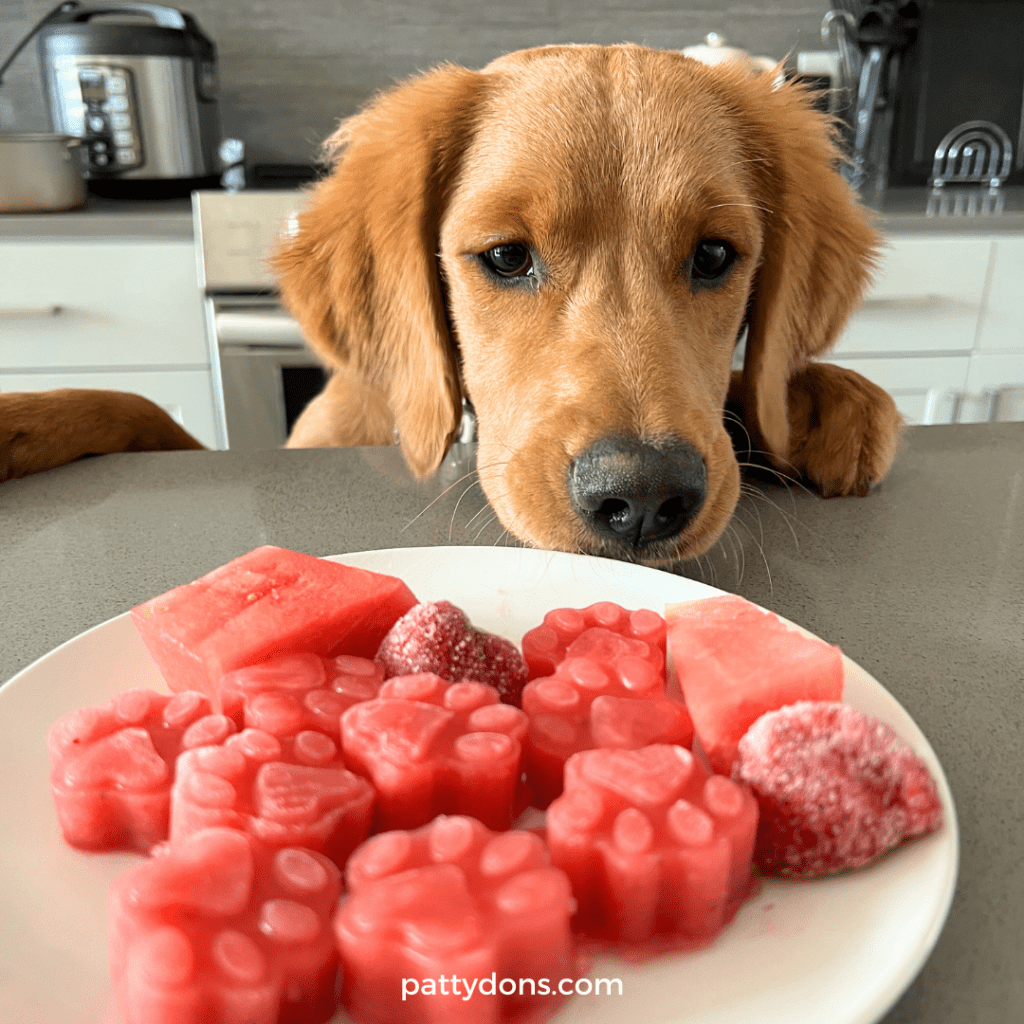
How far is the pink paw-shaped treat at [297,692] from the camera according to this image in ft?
1.57

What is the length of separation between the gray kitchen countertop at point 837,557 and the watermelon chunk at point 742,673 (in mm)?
118

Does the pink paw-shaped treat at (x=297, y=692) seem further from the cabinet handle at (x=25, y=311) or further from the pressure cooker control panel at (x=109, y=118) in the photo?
the pressure cooker control panel at (x=109, y=118)

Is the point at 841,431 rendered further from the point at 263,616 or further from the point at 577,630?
the point at 263,616

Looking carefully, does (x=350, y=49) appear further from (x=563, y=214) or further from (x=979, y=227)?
(x=563, y=214)

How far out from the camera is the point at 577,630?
1.89 feet

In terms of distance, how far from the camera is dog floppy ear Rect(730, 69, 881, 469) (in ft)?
3.36

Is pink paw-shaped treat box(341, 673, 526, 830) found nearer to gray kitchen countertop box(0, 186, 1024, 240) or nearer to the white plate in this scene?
the white plate

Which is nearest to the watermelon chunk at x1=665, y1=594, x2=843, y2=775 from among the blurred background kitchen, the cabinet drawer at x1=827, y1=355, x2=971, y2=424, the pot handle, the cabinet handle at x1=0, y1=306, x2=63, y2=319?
the blurred background kitchen

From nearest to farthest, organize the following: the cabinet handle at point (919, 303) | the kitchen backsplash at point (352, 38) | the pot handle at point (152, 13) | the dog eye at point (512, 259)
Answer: the dog eye at point (512, 259) → the cabinet handle at point (919, 303) → the pot handle at point (152, 13) → the kitchen backsplash at point (352, 38)

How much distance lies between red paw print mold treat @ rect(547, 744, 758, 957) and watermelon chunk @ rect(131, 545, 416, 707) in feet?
0.69

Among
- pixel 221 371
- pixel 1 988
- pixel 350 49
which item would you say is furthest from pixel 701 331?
pixel 350 49

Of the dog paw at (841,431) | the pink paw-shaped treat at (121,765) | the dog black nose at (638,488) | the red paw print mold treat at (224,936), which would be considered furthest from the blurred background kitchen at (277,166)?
the red paw print mold treat at (224,936)

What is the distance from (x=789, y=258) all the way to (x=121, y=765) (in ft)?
2.98

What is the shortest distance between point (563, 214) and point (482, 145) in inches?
7.6
